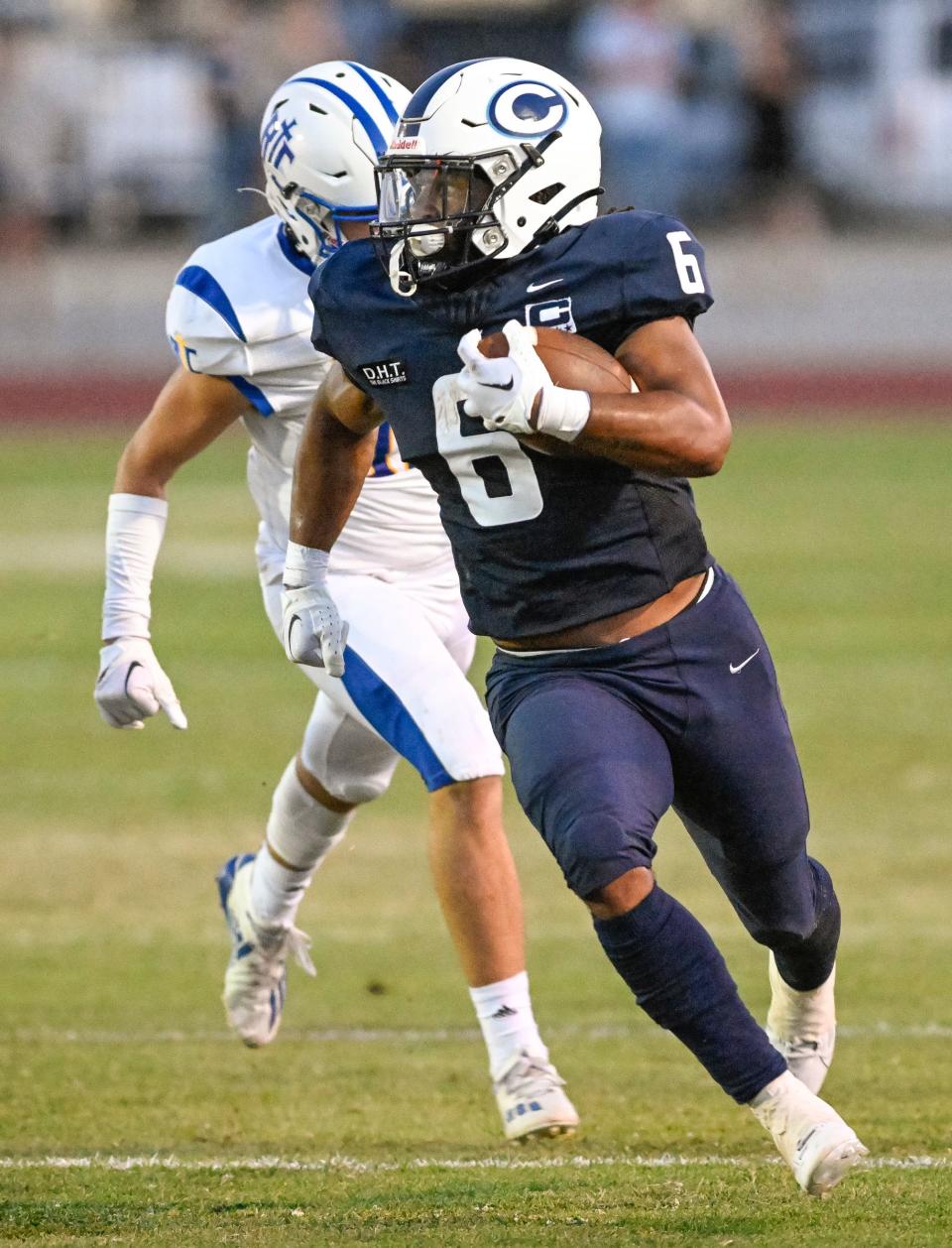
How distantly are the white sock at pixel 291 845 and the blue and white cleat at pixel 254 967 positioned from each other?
0.03 m

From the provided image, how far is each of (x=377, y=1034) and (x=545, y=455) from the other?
6.01ft

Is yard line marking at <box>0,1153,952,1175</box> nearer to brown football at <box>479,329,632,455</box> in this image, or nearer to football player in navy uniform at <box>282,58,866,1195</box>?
football player in navy uniform at <box>282,58,866,1195</box>

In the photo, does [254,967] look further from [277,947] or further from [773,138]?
[773,138]

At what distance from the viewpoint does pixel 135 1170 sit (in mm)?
3930

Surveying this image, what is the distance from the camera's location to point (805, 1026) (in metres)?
4.14

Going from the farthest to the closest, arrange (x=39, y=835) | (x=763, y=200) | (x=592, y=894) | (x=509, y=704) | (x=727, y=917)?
(x=763, y=200) → (x=39, y=835) → (x=727, y=917) → (x=509, y=704) → (x=592, y=894)

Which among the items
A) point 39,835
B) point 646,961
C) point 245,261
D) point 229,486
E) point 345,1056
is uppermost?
point 245,261

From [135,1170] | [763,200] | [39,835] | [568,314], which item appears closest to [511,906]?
[135,1170]

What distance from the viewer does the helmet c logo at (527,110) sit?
368 centimetres

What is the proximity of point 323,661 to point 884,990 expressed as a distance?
5.78 feet

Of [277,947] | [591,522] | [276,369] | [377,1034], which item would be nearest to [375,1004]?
[377,1034]

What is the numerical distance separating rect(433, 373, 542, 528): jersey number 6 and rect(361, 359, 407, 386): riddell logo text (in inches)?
2.9

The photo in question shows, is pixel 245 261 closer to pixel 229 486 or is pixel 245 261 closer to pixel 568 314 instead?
pixel 568 314

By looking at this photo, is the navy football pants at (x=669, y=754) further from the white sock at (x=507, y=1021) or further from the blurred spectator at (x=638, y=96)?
the blurred spectator at (x=638, y=96)
